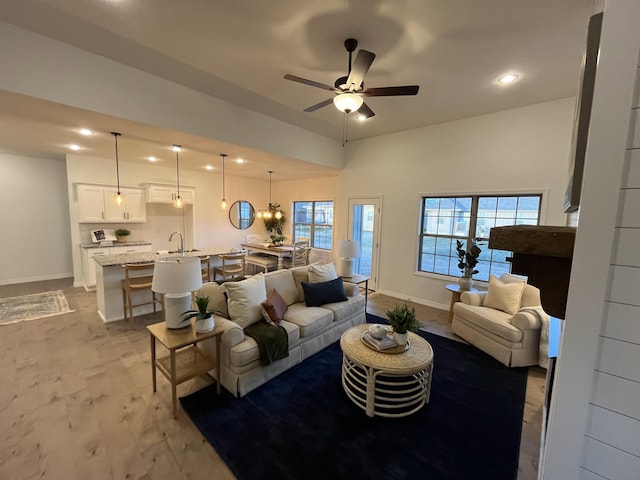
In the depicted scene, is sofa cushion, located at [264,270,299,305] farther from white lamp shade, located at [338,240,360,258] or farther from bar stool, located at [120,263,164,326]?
bar stool, located at [120,263,164,326]

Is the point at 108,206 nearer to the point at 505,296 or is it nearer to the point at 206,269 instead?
the point at 206,269

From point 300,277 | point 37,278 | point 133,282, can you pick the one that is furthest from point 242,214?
point 300,277

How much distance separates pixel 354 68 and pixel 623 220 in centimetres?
217

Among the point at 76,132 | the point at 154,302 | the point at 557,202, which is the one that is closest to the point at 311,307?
the point at 154,302

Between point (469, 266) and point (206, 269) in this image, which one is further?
point (206, 269)

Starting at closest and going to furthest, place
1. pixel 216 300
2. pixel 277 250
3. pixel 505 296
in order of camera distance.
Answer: pixel 216 300 < pixel 505 296 < pixel 277 250

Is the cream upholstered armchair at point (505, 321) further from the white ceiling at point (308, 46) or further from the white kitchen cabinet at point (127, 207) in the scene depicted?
the white kitchen cabinet at point (127, 207)

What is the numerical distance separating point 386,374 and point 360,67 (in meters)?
2.57

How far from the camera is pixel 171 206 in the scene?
268 inches

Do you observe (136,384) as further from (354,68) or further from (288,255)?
(288,255)

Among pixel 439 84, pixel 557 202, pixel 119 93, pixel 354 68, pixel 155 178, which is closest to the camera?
pixel 354 68

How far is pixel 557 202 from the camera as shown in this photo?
375 cm

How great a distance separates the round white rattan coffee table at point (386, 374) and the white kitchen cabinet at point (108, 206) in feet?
19.1

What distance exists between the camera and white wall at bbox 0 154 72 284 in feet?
18.1
